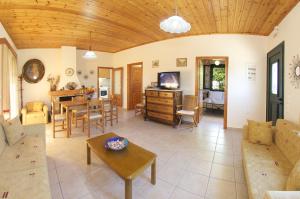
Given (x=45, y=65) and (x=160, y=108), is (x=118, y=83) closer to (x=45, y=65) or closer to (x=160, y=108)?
(x=45, y=65)

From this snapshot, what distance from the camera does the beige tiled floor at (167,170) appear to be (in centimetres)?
184

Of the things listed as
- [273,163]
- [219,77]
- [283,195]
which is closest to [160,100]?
[273,163]

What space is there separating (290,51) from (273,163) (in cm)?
209

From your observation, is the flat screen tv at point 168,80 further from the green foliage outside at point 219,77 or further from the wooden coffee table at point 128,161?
the green foliage outside at point 219,77

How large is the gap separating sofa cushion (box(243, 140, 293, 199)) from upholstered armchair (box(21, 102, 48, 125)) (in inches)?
204

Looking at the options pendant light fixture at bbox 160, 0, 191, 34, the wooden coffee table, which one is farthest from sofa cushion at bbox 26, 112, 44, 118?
pendant light fixture at bbox 160, 0, 191, 34

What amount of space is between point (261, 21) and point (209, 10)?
1258 mm

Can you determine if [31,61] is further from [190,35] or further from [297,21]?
[297,21]

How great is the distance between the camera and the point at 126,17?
341cm

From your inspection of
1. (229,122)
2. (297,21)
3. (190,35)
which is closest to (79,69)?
(190,35)

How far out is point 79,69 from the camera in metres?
6.47

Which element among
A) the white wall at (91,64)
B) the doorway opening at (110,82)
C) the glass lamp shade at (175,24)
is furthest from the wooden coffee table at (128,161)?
the doorway opening at (110,82)

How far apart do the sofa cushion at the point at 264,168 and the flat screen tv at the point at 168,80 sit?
114 inches

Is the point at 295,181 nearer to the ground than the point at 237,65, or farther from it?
nearer to the ground
